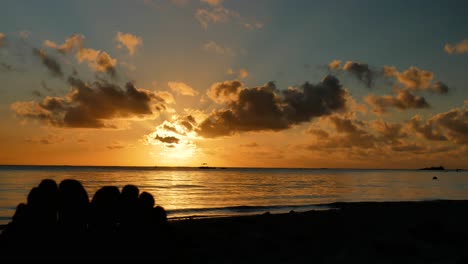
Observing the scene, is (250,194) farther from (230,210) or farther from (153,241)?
(153,241)

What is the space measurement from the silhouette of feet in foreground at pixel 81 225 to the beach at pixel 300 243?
65 millimetres

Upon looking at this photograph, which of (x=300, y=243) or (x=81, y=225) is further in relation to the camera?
(x=300, y=243)

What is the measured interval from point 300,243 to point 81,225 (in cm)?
788

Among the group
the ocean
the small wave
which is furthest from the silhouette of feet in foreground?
the small wave

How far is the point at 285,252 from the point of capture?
13391mm

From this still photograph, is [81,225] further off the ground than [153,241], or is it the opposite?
[81,225]

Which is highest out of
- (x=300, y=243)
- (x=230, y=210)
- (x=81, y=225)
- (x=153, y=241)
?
(x=81, y=225)

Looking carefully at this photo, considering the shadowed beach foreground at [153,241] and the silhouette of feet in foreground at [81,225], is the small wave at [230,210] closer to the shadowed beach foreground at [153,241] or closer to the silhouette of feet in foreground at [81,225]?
the shadowed beach foreground at [153,241]

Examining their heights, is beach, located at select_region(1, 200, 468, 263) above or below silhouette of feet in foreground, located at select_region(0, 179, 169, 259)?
below

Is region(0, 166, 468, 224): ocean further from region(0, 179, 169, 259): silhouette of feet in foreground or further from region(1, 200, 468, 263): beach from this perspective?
region(0, 179, 169, 259): silhouette of feet in foreground

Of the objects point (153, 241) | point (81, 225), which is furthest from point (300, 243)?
point (81, 225)

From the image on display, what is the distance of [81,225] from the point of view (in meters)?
12.3

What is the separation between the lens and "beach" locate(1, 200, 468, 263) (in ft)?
39.3

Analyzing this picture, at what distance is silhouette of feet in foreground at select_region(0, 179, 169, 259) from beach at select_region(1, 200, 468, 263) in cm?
7
